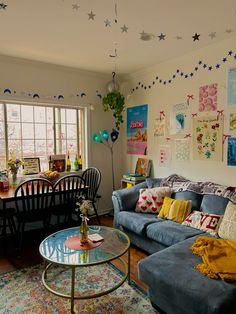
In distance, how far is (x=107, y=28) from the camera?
8.17 feet

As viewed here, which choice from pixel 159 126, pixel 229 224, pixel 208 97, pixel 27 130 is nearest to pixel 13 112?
pixel 27 130

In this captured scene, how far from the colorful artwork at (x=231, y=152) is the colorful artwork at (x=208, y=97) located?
459 mm

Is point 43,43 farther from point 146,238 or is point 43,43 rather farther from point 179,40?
point 146,238

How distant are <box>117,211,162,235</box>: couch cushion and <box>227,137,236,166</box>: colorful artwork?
1104 millimetres

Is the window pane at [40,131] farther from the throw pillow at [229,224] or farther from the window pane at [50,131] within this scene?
the throw pillow at [229,224]

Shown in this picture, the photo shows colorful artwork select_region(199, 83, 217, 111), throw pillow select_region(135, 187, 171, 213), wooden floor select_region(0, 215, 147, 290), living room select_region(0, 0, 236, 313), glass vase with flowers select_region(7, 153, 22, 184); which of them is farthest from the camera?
glass vase with flowers select_region(7, 153, 22, 184)

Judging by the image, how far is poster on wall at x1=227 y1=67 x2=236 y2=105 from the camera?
9.11 ft

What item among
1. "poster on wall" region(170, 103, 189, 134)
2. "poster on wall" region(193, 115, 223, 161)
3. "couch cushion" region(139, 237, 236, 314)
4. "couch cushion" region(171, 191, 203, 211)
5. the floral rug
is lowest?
the floral rug

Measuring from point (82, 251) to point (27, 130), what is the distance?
239 centimetres

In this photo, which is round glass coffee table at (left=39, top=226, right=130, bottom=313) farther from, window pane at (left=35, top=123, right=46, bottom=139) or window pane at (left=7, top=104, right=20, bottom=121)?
window pane at (left=7, top=104, right=20, bottom=121)

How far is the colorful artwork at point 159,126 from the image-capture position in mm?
3688

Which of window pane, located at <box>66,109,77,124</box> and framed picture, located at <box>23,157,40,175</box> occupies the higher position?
window pane, located at <box>66,109,77,124</box>

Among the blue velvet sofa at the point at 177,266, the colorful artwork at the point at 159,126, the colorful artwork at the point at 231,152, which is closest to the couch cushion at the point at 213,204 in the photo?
the blue velvet sofa at the point at 177,266

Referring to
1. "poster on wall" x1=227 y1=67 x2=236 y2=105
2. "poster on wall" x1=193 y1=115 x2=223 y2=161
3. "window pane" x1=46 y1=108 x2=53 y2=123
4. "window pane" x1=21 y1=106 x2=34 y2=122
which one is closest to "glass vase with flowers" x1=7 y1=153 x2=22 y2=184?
"window pane" x1=21 y1=106 x2=34 y2=122
